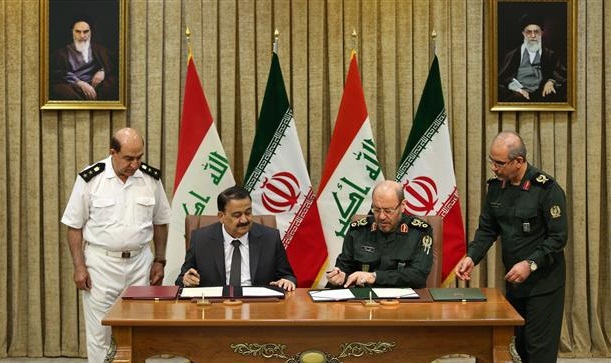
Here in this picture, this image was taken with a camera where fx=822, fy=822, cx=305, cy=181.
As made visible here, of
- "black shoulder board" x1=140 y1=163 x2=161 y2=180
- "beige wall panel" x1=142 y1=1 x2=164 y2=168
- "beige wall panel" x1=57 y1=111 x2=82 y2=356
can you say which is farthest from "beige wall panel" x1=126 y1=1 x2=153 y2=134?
"black shoulder board" x1=140 y1=163 x2=161 y2=180

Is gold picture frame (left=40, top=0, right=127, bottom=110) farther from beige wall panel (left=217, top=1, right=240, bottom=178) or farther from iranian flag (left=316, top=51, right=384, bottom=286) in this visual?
iranian flag (left=316, top=51, right=384, bottom=286)

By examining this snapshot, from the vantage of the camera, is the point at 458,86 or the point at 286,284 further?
the point at 458,86

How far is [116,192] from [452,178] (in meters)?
2.07

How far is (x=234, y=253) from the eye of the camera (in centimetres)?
415

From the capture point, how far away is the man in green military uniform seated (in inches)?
157

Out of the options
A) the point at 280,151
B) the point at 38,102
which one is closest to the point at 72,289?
the point at 38,102

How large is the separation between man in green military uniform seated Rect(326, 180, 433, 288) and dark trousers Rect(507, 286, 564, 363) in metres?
0.58

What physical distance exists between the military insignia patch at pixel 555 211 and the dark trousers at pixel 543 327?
0.38 meters

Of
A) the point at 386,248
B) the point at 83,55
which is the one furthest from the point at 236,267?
the point at 83,55

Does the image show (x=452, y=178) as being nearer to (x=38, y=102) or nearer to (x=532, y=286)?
(x=532, y=286)

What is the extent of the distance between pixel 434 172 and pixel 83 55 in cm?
247

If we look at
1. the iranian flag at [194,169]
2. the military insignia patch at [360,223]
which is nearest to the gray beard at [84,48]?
the iranian flag at [194,169]

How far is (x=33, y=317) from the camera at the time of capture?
18.4 ft

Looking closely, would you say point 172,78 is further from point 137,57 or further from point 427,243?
point 427,243
